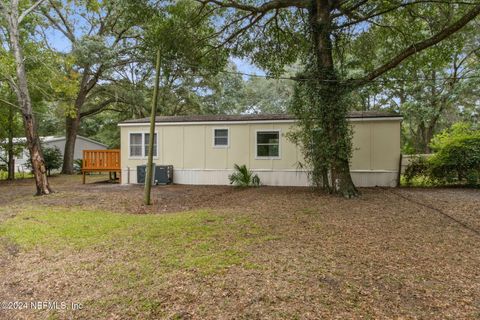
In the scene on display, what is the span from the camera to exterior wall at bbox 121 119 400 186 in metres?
10.9

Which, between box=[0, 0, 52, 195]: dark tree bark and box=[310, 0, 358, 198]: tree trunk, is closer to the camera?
box=[310, 0, 358, 198]: tree trunk

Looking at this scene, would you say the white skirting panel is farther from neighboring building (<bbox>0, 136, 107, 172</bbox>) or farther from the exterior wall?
neighboring building (<bbox>0, 136, 107, 172</bbox>)

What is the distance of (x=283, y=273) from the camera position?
10.4ft

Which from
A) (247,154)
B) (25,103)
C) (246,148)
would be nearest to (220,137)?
(246,148)

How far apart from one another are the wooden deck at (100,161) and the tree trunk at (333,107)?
9.10 meters

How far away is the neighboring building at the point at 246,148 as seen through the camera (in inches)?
428

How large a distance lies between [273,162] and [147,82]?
10873 mm

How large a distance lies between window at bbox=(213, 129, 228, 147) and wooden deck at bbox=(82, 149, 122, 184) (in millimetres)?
4412

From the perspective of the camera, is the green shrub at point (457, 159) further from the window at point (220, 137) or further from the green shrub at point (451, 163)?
the window at point (220, 137)

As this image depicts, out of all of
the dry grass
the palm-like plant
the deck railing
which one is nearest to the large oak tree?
the dry grass

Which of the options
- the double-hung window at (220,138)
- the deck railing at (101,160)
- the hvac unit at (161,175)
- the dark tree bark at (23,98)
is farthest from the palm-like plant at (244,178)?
the dark tree bark at (23,98)

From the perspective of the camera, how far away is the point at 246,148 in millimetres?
12016

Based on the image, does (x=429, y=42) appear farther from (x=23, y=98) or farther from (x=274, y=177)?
(x=23, y=98)

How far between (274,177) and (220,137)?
270cm
